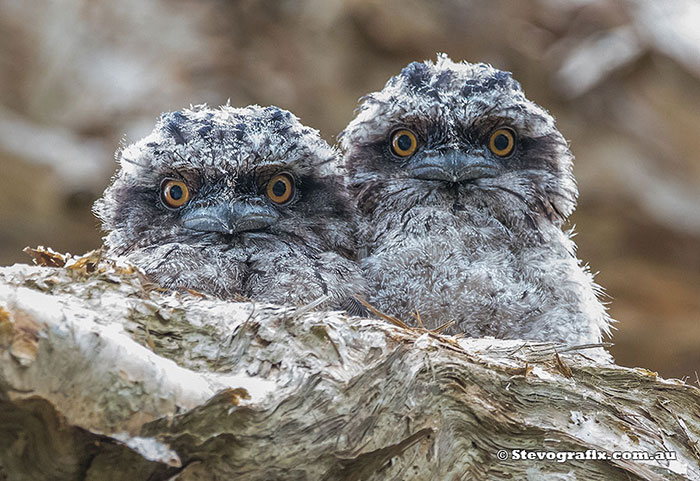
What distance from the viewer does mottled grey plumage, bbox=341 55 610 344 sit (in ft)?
10.5

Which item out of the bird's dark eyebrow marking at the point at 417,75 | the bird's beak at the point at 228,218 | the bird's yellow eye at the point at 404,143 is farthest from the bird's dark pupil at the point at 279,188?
the bird's dark eyebrow marking at the point at 417,75

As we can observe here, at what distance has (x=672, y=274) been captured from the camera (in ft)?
25.2

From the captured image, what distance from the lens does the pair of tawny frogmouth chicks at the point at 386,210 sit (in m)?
3.08

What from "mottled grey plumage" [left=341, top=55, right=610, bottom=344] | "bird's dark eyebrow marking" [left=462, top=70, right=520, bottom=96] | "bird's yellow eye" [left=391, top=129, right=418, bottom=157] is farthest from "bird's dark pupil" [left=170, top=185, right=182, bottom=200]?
"bird's dark eyebrow marking" [left=462, top=70, right=520, bottom=96]

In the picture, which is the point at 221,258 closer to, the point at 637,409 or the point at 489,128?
the point at 489,128

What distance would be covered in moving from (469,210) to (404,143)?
38 cm

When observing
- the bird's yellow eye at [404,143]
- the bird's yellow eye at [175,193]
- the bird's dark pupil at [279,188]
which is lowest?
the bird's yellow eye at [175,193]

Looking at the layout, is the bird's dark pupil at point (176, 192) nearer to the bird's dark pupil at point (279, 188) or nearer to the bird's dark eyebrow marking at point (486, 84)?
the bird's dark pupil at point (279, 188)

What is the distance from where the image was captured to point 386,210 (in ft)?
11.2

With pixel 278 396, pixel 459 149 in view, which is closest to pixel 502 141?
pixel 459 149

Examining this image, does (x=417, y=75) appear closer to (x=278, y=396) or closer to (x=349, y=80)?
(x=278, y=396)

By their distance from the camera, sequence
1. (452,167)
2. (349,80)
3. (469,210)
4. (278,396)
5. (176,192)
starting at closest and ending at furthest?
(278,396) → (176,192) → (452,167) → (469,210) → (349,80)

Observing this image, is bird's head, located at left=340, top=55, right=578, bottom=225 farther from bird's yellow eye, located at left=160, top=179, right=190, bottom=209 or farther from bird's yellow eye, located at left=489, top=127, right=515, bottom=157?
bird's yellow eye, located at left=160, top=179, right=190, bottom=209

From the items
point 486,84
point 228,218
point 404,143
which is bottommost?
point 228,218
